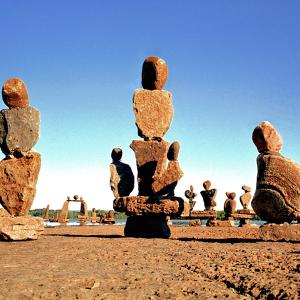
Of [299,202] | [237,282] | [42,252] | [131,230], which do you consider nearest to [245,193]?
[131,230]

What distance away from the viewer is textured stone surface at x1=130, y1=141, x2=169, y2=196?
9531 millimetres

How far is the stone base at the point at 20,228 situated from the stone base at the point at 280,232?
15.4 ft

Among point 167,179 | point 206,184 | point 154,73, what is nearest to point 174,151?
point 167,179

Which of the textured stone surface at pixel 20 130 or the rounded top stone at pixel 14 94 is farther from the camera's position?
the rounded top stone at pixel 14 94

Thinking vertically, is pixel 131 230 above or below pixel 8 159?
below

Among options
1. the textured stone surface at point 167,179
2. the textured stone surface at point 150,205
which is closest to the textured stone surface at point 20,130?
the textured stone surface at point 150,205

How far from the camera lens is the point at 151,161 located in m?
9.60

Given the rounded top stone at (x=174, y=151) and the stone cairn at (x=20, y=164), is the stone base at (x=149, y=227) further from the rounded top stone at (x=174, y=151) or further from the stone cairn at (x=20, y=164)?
the rounded top stone at (x=174, y=151)

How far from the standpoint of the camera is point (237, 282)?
3.46 m

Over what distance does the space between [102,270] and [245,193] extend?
63.7ft

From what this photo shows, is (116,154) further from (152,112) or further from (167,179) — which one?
(167,179)

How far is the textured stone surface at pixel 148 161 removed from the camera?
9.53m

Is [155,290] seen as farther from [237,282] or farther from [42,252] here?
[42,252]

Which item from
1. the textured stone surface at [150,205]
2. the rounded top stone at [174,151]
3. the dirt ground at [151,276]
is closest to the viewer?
the dirt ground at [151,276]
